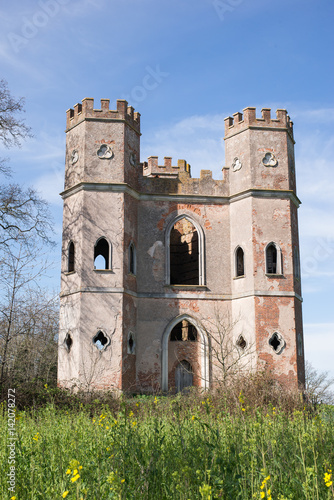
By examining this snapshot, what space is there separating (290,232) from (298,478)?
1769cm

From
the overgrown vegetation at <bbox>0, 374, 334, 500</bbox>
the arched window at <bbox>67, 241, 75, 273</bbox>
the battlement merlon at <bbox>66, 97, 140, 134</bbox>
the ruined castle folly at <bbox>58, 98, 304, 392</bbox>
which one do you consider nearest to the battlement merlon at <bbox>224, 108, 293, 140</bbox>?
the ruined castle folly at <bbox>58, 98, 304, 392</bbox>

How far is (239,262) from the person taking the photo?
2294 cm

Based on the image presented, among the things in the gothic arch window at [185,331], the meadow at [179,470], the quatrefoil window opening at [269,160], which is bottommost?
the meadow at [179,470]

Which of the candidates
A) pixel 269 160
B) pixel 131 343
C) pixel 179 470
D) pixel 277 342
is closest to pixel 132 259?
pixel 131 343

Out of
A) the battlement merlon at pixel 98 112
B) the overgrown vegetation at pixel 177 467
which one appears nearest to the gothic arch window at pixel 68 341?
the battlement merlon at pixel 98 112

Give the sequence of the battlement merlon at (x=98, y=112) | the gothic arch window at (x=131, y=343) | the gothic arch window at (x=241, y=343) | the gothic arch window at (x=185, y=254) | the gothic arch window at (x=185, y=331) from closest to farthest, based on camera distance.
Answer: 1. the gothic arch window at (x=131, y=343)
2. the gothic arch window at (x=241, y=343)
3. the battlement merlon at (x=98, y=112)
4. the gothic arch window at (x=185, y=331)
5. the gothic arch window at (x=185, y=254)

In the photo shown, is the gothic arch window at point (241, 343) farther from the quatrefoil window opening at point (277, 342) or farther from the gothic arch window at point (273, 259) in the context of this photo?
the gothic arch window at point (273, 259)

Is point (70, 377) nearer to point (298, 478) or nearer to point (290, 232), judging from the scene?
point (290, 232)

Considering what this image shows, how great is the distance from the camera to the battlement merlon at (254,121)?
23.0 metres

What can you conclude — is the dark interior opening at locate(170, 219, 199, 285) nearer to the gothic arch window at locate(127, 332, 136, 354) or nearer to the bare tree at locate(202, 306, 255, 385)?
the bare tree at locate(202, 306, 255, 385)

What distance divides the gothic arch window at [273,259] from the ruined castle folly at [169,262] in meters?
0.04

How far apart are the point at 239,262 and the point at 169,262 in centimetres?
288

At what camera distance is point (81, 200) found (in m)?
21.5

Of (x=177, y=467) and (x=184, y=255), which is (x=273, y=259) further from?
(x=177, y=467)
